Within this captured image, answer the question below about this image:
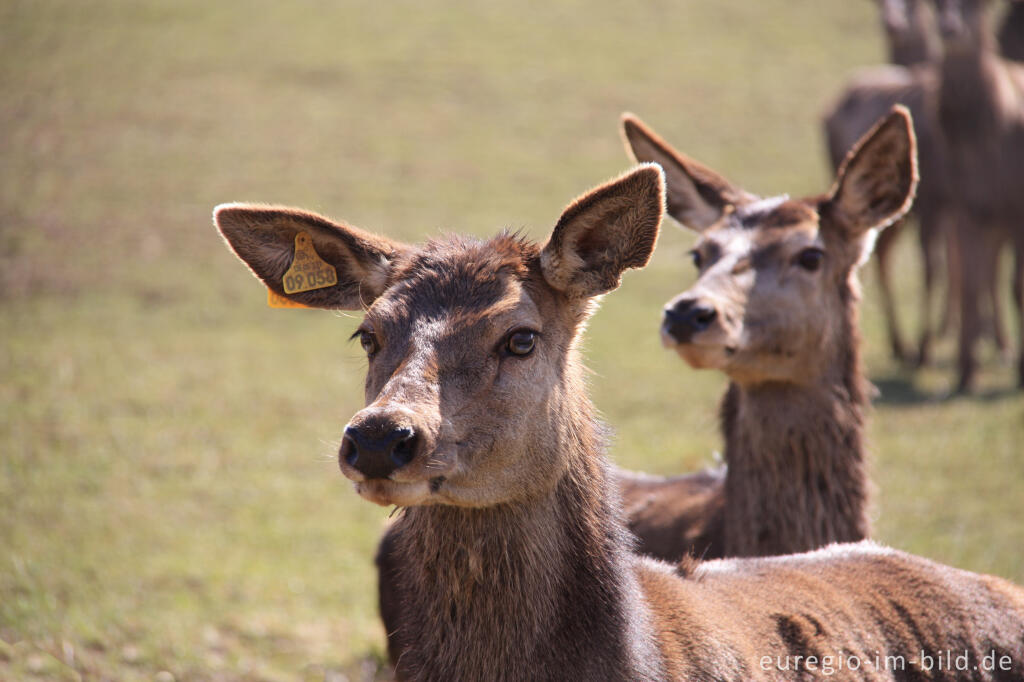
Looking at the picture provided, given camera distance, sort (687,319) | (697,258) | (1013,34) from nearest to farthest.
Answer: (687,319) → (697,258) → (1013,34)

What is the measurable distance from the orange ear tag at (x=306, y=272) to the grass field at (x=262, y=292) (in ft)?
2.18

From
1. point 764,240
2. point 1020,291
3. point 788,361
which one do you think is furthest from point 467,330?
point 1020,291

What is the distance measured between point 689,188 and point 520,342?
2.71 meters

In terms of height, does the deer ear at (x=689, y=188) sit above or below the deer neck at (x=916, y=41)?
below

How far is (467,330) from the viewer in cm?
327

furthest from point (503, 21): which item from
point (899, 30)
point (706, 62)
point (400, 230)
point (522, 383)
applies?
→ point (522, 383)

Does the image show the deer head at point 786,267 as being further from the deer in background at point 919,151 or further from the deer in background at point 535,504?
the deer in background at point 919,151

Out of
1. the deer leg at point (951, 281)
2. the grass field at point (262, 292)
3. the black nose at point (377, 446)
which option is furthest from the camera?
the deer leg at point (951, 281)

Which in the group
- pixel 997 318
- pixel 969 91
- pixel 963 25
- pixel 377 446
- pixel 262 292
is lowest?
pixel 997 318

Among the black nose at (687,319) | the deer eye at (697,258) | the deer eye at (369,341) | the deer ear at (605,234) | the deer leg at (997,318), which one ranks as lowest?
the deer leg at (997,318)

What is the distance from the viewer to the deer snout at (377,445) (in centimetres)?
284

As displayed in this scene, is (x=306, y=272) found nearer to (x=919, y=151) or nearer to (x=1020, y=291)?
(x=919, y=151)

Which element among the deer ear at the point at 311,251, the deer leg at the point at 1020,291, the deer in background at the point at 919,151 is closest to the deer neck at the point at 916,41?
the deer in background at the point at 919,151

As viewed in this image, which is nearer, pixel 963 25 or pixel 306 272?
pixel 306 272
